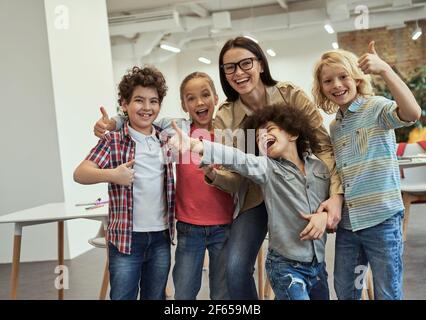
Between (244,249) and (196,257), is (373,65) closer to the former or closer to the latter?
(244,249)

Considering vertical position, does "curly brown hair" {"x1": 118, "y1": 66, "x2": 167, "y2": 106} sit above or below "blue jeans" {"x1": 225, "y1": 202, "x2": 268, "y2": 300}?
above

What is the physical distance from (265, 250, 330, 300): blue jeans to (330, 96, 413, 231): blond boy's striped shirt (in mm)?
150

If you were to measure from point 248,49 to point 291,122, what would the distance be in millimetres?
240

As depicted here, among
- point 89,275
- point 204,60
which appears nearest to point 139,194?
point 89,275

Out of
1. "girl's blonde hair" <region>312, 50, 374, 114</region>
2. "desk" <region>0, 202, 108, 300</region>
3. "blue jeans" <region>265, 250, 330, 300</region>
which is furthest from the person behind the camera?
"desk" <region>0, 202, 108, 300</region>

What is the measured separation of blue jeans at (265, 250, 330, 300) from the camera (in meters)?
1.05

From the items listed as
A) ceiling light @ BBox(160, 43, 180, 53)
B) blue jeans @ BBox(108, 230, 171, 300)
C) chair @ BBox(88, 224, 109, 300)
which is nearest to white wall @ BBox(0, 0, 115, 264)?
chair @ BBox(88, 224, 109, 300)

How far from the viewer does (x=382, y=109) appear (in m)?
1.11

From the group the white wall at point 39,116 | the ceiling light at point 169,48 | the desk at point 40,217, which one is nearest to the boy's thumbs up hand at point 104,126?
the desk at point 40,217

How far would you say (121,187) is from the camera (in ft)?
3.95

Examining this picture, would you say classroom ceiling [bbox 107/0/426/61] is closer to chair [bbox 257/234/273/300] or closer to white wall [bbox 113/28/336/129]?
white wall [bbox 113/28/336/129]
